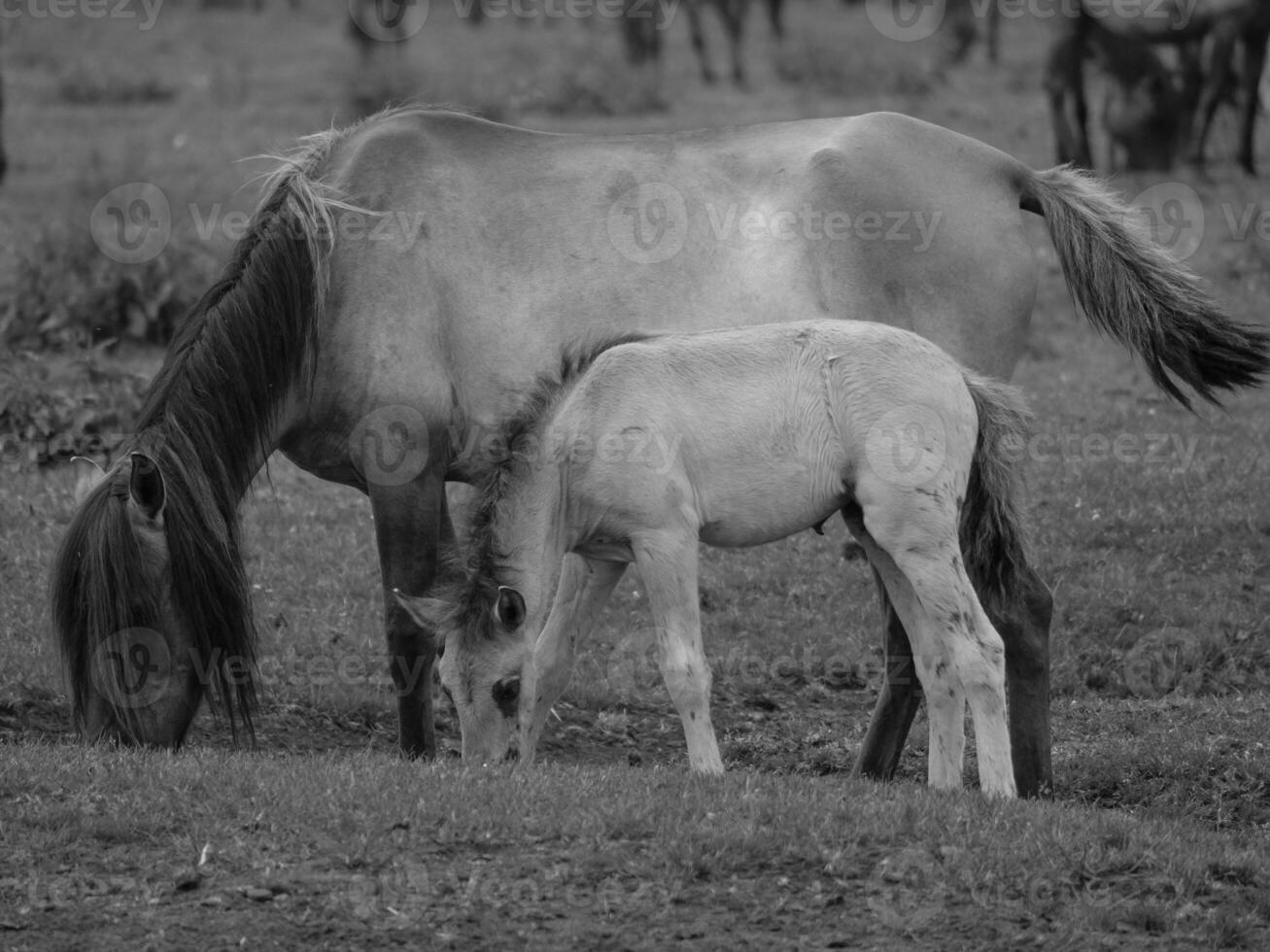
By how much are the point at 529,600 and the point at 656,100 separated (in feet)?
59.2

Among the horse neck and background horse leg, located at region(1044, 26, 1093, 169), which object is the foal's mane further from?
background horse leg, located at region(1044, 26, 1093, 169)

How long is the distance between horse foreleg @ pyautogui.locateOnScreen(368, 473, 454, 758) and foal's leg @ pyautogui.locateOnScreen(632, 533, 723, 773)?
1.11 m

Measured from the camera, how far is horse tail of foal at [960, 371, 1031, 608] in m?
6.40

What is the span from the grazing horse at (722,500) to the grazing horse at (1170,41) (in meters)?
13.1

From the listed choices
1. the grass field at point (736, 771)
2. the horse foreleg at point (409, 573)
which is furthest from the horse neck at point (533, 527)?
the horse foreleg at point (409, 573)

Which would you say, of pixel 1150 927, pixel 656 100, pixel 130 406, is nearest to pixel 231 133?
pixel 656 100

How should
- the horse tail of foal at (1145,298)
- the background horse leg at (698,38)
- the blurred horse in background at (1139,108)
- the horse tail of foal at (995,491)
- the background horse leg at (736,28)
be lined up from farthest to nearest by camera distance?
the background horse leg at (698,38) < the background horse leg at (736,28) < the blurred horse in background at (1139,108) < the horse tail of foal at (1145,298) < the horse tail of foal at (995,491)

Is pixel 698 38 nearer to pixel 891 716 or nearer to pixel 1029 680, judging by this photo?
pixel 891 716

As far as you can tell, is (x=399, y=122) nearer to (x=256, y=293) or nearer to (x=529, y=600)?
(x=256, y=293)

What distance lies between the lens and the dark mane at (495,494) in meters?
5.80

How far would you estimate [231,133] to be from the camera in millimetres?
22000

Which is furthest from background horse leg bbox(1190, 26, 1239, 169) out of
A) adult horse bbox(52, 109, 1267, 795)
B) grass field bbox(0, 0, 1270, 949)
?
adult horse bbox(52, 109, 1267, 795)

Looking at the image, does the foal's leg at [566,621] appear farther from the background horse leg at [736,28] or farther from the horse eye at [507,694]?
the background horse leg at [736,28]

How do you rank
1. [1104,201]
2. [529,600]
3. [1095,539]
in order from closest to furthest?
[529,600] < [1104,201] < [1095,539]
